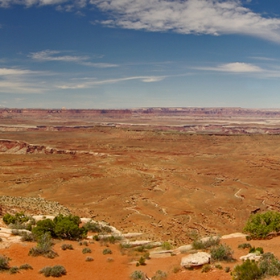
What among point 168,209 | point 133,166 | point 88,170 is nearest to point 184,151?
point 133,166

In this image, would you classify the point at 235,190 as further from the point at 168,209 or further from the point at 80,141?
the point at 80,141

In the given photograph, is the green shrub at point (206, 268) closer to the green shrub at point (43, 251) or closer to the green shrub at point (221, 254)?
the green shrub at point (221, 254)

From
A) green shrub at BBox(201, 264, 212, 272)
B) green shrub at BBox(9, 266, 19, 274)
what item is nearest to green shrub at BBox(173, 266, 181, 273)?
green shrub at BBox(201, 264, 212, 272)

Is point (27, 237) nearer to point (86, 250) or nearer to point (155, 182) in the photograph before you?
point (86, 250)

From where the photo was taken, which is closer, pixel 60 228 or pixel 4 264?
pixel 4 264

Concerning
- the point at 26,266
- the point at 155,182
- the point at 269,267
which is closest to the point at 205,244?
the point at 269,267

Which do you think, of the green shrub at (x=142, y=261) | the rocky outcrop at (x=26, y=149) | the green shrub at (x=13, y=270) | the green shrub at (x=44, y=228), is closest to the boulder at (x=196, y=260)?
the green shrub at (x=142, y=261)
